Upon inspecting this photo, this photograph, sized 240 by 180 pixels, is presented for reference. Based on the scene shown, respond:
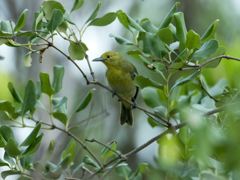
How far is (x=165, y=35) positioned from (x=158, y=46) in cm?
11

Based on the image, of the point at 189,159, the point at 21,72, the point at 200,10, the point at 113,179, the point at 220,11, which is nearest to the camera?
the point at 189,159

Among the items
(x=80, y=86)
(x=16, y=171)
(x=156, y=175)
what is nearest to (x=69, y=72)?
(x=80, y=86)

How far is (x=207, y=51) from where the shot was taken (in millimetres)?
2006

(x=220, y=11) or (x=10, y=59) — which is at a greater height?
(x=220, y=11)

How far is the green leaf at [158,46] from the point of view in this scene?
6.79 feet

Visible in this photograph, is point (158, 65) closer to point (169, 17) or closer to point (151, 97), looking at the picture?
point (169, 17)

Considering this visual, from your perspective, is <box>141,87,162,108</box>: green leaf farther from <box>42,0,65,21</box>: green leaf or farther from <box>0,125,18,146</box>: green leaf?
<box>0,125,18,146</box>: green leaf

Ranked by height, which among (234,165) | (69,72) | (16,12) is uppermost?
(16,12)

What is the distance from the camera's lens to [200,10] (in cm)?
784

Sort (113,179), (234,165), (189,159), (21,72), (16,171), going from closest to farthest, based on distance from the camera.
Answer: (234,165) < (16,171) < (189,159) < (113,179) < (21,72)

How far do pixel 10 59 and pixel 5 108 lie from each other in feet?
15.0

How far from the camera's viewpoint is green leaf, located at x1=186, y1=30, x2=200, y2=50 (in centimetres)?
191

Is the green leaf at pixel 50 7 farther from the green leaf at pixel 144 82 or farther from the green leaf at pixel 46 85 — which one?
the green leaf at pixel 144 82

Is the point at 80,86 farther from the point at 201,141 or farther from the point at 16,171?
the point at 201,141
